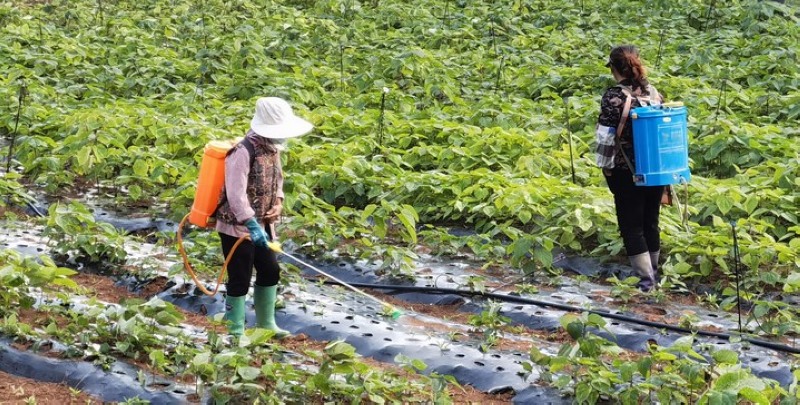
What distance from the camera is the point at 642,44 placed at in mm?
13359

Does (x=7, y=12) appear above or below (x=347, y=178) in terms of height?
above

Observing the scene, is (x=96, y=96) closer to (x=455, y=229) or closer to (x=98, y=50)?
(x=98, y=50)

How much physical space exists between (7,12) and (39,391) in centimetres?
1196

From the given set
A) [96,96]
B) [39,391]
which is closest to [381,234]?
[39,391]

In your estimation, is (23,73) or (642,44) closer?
(23,73)

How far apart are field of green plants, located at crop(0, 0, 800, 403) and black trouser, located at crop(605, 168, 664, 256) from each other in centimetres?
35

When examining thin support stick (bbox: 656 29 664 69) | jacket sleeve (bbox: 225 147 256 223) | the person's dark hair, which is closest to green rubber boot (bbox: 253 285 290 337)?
jacket sleeve (bbox: 225 147 256 223)

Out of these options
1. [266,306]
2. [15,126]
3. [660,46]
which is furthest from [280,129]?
[660,46]

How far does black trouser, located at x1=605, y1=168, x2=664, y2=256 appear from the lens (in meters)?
6.50

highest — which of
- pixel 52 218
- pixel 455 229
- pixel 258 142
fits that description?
pixel 258 142

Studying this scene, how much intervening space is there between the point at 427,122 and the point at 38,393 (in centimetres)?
567

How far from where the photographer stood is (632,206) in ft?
21.4

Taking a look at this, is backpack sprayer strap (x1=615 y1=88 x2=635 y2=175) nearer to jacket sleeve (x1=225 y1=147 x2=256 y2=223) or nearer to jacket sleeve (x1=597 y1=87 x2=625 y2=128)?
jacket sleeve (x1=597 y1=87 x2=625 y2=128)

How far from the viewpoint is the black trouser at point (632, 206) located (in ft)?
21.3
